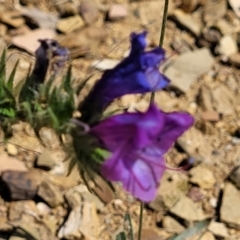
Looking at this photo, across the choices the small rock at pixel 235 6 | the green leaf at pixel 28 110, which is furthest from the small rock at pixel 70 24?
the green leaf at pixel 28 110

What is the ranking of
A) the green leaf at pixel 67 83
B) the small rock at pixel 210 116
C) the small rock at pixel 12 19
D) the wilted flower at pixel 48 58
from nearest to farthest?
the green leaf at pixel 67 83
the wilted flower at pixel 48 58
the small rock at pixel 210 116
the small rock at pixel 12 19

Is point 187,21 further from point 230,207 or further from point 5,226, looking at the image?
point 5,226

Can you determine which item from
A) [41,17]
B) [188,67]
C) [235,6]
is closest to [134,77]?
[188,67]

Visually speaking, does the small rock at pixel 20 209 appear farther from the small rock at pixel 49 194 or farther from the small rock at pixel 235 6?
the small rock at pixel 235 6

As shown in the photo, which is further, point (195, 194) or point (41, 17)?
point (41, 17)

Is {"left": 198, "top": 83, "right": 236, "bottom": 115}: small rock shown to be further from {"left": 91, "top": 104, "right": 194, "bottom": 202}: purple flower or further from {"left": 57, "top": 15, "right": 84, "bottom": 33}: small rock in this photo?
{"left": 91, "top": 104, "right": 194, "bottom": 202}: purple flower

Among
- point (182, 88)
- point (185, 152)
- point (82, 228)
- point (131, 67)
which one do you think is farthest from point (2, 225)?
point (131, 67)
